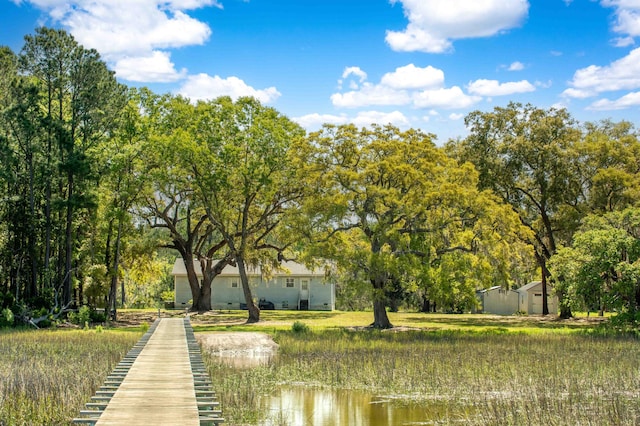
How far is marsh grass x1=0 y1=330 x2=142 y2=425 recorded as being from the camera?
1255 centimetres

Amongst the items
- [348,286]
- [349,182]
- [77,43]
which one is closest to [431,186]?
[349,182]

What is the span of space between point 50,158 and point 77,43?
5.48 meters

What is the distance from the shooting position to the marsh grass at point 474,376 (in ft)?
43.9

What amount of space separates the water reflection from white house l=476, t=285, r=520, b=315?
142ft

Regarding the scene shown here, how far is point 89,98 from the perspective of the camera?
116 feet

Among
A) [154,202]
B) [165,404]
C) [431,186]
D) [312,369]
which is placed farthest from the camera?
[154,202]

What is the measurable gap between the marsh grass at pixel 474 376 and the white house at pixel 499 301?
3178 cm

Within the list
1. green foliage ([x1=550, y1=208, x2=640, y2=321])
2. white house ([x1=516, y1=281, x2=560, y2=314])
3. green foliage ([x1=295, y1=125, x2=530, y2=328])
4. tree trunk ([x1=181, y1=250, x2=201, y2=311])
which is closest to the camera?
green foliage ([x1=550, y1=208, x2=640, y2=321])

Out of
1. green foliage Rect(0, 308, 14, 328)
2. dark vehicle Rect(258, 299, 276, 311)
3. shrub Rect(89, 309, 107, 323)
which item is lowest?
dark vehicle Rect(258, 299, 276, 311)

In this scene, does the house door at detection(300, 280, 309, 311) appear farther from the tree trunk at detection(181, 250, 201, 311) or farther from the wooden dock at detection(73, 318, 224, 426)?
the wooden dock at detection(73, 318, 224, 426)

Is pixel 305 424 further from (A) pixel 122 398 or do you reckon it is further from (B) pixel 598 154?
(B) pixel 598 154

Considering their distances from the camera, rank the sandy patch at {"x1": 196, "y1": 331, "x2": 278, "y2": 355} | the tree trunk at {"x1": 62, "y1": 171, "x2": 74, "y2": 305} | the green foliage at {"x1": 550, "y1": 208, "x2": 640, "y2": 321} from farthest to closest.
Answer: the tree trunk at {"x1": 62, "y1": 171, "x2": 74, "y2": 305}
the green foliage at {"x1": 550, "y1": 208, "x2": 640, "y2": 321}
the sandy patch at {"x1": 196, "y1": 331, "x2": 278, "y2": 355}

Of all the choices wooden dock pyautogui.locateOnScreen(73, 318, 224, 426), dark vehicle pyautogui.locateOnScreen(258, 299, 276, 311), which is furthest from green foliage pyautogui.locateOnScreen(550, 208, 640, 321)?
dark vehicle pyautogui.locateOnScreen(258, 299, 276, 311)

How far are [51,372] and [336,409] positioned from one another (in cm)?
660
